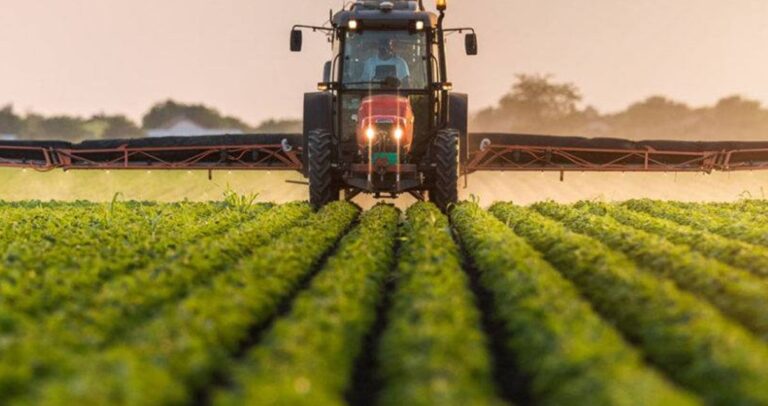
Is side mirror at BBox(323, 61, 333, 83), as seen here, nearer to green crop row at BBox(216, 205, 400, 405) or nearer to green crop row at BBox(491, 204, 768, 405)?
green crop row at BBox(491, 204, 768, 405)

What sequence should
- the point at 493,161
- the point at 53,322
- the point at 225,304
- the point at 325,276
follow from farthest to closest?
the point at 493,161 → the point at 325,276 → the point at 225,304 → the point at 53,322

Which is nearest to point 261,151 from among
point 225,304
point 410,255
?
point 410,255

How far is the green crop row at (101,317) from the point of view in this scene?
16.6 feet

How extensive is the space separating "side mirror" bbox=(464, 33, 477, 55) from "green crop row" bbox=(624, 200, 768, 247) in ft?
14.3

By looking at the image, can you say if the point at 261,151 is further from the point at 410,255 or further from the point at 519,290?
the point at 519,290

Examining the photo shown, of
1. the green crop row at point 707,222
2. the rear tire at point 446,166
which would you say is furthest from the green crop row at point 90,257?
the green crop row at point 707,222

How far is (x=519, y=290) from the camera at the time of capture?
725 cm

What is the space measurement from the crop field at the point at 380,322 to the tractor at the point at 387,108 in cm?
466

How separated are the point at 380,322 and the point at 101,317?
2.17 meters

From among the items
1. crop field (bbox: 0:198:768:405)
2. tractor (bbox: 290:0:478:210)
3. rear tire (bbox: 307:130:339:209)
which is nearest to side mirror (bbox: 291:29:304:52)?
tractor (bbox: 290:0:478:210)

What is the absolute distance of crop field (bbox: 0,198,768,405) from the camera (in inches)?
187

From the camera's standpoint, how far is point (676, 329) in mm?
5949

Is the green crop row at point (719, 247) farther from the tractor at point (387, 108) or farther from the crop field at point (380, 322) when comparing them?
the tractor at point (387, 108)

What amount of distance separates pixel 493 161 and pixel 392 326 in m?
14.9
